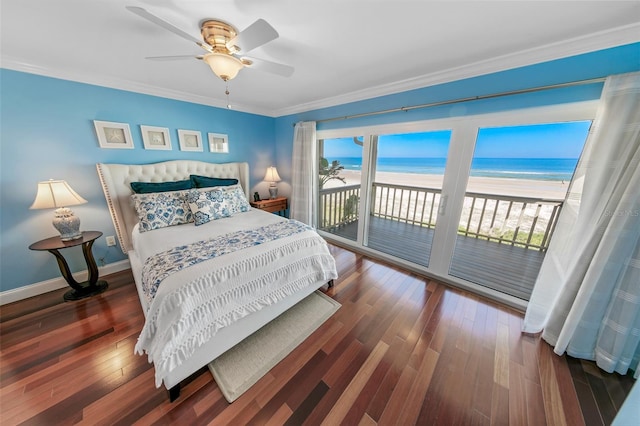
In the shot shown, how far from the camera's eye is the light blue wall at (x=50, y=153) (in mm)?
1864

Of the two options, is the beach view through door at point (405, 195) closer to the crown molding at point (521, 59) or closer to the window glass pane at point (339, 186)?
the window glass pane at point (339, 186)

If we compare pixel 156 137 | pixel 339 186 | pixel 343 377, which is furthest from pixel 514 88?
pixel 156 137

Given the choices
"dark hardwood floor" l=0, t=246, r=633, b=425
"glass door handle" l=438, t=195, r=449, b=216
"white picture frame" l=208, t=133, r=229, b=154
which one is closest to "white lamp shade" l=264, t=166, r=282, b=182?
"white picture frame" l=208, t=133, r=229, b=154

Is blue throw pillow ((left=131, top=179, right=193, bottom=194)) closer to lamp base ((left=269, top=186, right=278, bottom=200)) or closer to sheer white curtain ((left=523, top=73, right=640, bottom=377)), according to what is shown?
lamp base ((left=269, top=186, right=278, bottom=200))

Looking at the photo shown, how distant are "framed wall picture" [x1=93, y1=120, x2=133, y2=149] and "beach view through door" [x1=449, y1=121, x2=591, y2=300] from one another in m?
3.93

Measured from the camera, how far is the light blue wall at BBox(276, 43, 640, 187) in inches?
54.4

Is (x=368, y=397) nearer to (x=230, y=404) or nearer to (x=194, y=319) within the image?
(x=230, y=404)

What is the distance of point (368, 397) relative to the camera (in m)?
1.24

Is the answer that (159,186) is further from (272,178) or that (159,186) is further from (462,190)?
(462,190)

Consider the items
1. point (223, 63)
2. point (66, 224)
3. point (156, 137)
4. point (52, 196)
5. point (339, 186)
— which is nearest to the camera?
point (223, 63)

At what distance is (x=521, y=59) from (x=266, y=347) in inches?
123

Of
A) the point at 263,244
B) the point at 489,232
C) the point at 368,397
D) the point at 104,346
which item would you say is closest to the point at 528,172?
the point at 489,232

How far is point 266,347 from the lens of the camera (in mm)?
1551

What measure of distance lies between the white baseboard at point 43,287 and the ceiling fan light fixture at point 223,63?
277cm
